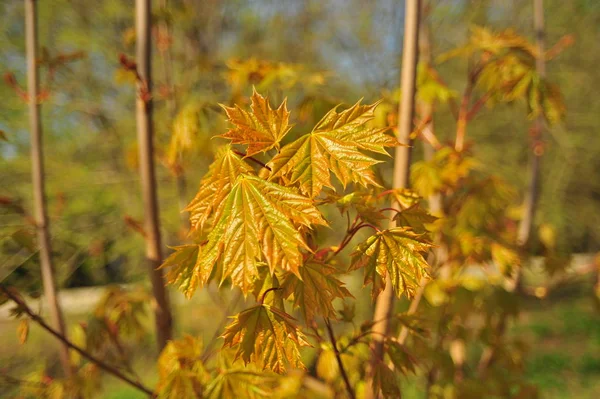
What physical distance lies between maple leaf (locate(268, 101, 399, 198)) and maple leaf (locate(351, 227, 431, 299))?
0.56 ft

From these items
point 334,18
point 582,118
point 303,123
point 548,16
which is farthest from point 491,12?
point 303,123

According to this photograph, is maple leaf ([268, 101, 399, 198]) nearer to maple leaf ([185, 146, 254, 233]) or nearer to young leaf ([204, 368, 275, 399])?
maple leaf ([185, 146, 254, 233])

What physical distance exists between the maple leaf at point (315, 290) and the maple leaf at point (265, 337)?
6cm

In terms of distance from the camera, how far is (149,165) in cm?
172

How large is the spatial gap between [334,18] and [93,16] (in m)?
3.53

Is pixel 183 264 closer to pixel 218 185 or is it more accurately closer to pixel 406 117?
pixel 218 185

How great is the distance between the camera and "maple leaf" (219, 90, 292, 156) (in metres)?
1.02

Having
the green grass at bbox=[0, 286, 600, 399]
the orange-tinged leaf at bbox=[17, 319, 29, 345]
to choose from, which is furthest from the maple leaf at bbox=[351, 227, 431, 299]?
the green grass at bbox=[0, 286, 600, 399]

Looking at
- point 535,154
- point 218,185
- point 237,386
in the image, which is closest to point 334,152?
point 218,185

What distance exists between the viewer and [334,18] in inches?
257

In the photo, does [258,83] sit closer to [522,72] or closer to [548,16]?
[522,72]

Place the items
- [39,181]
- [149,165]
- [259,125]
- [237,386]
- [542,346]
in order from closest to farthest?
1. [259,125]
2. [237,386]
3. [149,165]
4. [39,181]
5. [542,346]

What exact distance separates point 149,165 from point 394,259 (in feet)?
3.74

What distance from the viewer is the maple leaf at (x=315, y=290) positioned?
3.45ft
